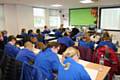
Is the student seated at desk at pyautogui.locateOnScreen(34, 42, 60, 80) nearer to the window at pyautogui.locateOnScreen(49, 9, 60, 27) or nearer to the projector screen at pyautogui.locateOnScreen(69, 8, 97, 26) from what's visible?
the projector screen at pyautogui.locateOnScreen(69, 8, 97, 26)

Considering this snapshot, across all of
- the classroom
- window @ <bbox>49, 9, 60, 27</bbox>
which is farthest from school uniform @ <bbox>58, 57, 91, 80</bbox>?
window @ <bbox>49, 9, 60, 27</bbox>

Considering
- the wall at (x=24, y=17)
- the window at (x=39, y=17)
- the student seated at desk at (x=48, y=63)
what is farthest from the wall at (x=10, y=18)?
the student seated at desk at (x=48, y=63)

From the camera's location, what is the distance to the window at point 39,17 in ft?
28.2

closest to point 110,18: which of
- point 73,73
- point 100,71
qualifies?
point 100,71

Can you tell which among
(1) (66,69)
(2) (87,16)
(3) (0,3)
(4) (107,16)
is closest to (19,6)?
(3) (0,3)

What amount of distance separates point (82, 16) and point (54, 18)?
6.27 feet

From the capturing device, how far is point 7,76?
265 cm

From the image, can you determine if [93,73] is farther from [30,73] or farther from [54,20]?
[54,20]

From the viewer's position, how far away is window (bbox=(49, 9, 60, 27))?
9734 millimetres

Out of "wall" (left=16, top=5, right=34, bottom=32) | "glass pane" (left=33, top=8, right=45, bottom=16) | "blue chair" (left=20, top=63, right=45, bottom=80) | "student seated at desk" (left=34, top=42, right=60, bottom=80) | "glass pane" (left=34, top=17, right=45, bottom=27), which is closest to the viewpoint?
"blue chair" (left=20, top=63, right=45, bottom=80)

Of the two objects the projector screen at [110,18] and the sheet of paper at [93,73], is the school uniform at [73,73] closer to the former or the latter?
the sheet of paper at [93,73]

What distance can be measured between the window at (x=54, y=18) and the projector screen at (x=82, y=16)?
0.95 metres

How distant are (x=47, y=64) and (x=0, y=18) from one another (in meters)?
5.35

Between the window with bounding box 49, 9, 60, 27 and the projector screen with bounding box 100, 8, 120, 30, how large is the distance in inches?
124
